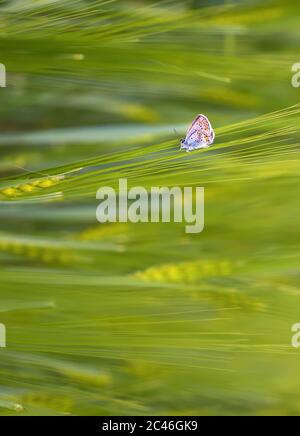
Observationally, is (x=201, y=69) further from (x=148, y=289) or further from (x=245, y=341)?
(x=245, y=341)

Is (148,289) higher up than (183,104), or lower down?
lower down

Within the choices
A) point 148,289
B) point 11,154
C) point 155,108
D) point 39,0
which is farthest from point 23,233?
point 39,0

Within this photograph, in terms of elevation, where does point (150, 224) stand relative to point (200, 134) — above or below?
below
